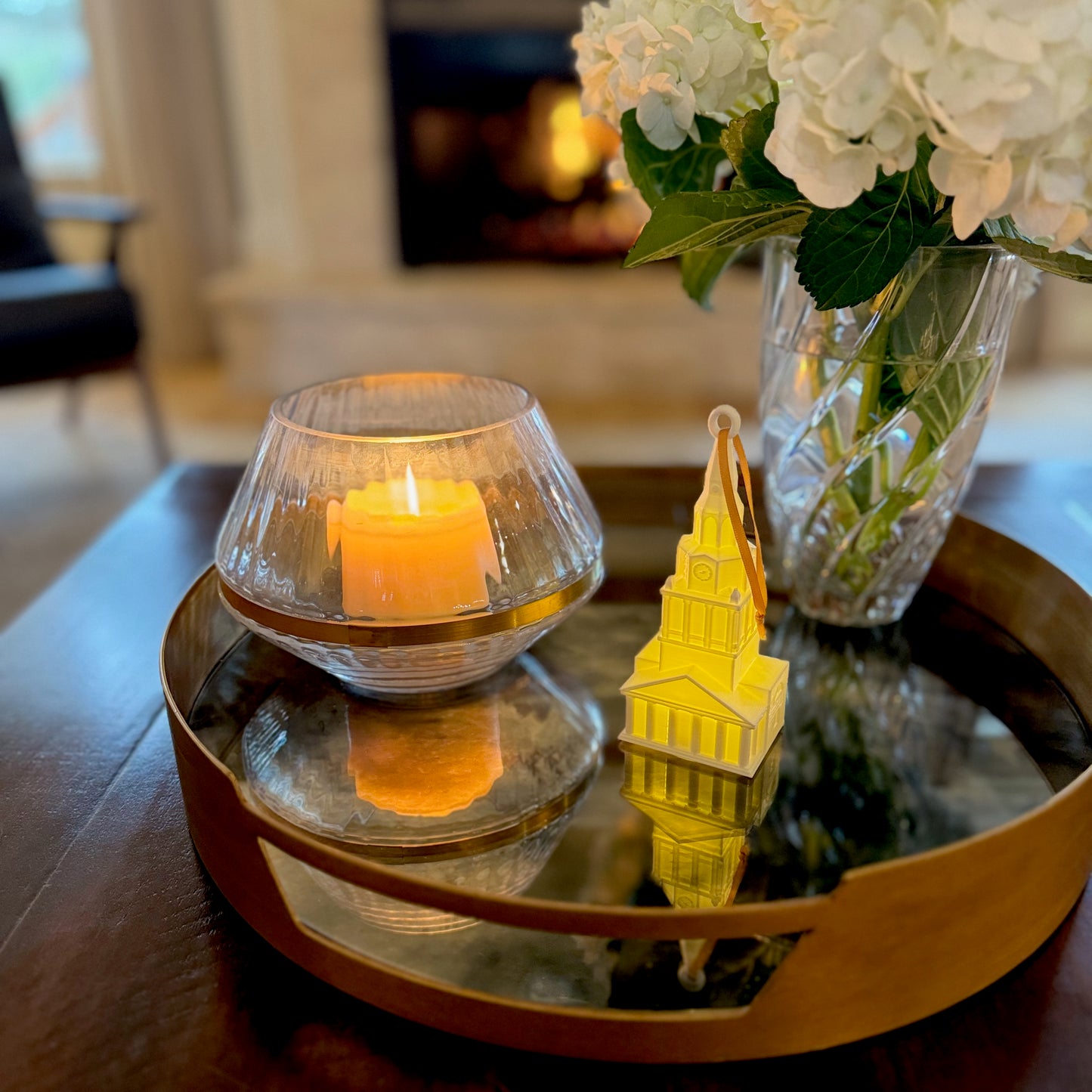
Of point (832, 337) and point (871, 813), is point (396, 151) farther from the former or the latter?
point (871, 813)

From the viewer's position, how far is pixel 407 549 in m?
0.48

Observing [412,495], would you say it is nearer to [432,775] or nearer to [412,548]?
[412,548]

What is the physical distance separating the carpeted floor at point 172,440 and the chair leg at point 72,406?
1cm

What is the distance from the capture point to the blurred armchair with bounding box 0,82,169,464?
164cm

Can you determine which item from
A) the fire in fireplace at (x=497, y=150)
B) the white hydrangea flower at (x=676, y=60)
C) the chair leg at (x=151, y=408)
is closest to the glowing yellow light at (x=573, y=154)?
the fire in fireplace at (x=497, y=150)

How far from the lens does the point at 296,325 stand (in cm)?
230

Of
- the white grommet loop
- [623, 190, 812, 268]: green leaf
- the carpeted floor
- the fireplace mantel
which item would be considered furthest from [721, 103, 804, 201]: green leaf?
the fireplace mantel

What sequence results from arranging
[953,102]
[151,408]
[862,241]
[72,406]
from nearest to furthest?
[953,102]
[862,241]
[151,408]
[72,406]

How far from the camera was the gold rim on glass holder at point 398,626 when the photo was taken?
479 mm

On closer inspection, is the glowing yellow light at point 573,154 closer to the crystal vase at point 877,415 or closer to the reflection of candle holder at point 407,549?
the crystal vase at point 877,415

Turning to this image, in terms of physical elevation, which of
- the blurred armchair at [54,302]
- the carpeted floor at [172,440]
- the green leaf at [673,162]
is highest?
the green leaf at [673,162]

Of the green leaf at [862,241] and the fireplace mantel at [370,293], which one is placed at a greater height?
the green leaf at [862,241]

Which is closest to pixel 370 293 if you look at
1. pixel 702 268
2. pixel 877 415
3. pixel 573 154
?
pixel 573 154

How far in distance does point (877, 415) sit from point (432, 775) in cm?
31
